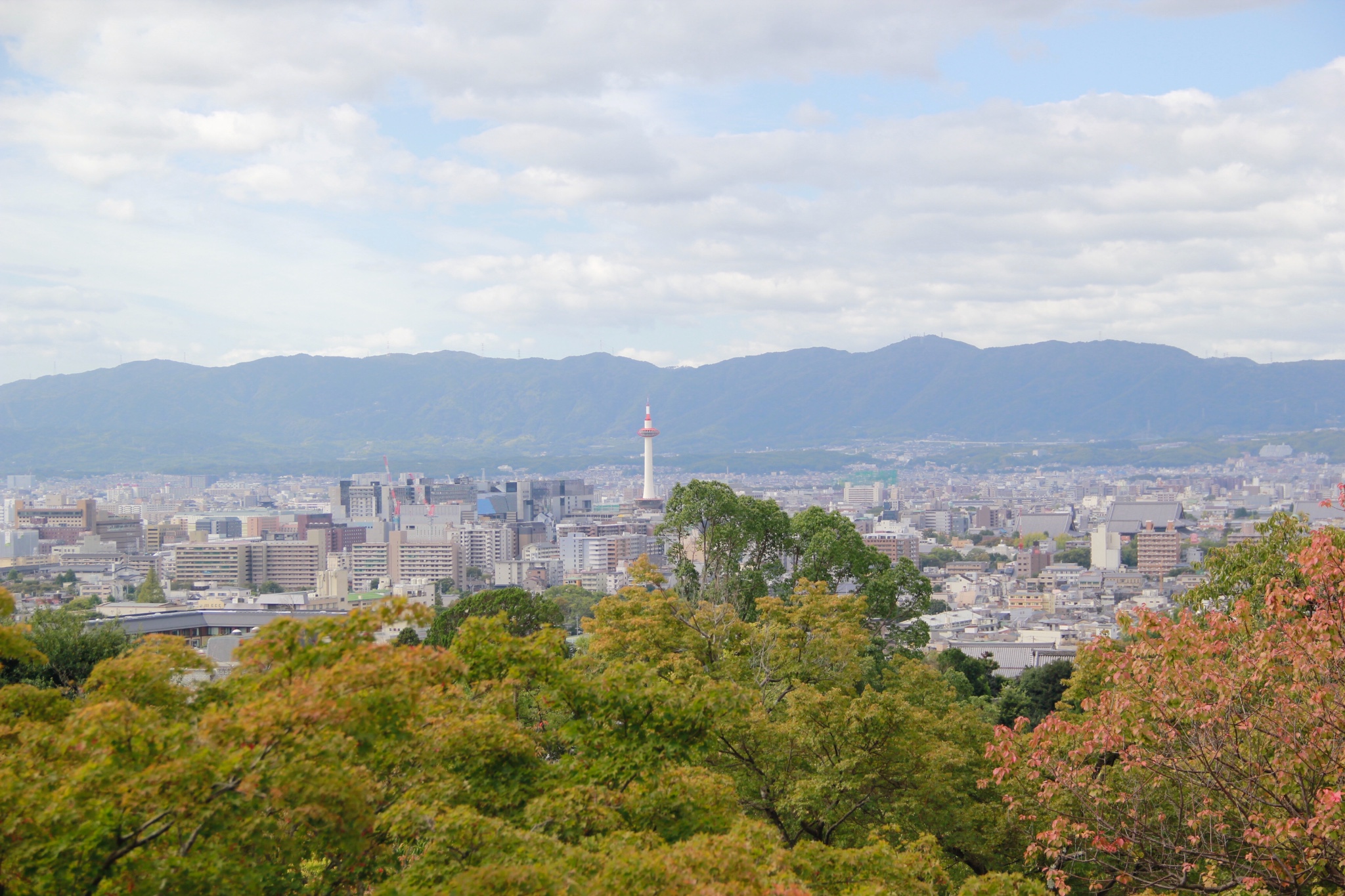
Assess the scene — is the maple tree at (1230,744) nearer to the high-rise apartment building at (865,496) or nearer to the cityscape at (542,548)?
the cityscape at (542,548)

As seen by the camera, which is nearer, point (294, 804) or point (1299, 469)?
point (294, 804)

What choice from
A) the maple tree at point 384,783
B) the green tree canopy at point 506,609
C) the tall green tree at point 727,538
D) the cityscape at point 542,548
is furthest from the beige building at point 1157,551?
the maple tree at point 384,783

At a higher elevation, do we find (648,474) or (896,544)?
(648,474)

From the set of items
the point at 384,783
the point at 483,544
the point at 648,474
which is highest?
the point at 384,783

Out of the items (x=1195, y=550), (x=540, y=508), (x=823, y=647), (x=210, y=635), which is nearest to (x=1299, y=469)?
(x=1195, y=550)

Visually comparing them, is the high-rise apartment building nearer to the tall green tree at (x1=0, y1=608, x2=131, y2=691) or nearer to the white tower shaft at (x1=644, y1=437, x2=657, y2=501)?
the white tower shaft at (x1=644, y1=437, x2=657, y2=501)

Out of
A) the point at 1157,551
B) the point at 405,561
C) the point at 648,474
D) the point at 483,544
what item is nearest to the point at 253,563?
the point at 405,561

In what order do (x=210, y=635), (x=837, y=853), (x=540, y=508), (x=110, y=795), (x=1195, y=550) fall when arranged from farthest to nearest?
(x=540, y=508), (x=1195, y=550), (x=210, y=635), (x=837, y=853), (x=110, y=795)

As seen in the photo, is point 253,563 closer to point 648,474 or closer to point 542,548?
point 542,548

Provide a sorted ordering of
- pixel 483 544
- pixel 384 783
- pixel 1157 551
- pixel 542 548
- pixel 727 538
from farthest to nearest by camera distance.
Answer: pixel 542 548 < pixel 483 544 < pixel 1157 551 < pixel 727 538 < pixel 384 783

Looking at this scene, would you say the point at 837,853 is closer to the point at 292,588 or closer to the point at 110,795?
the point at 110,795
